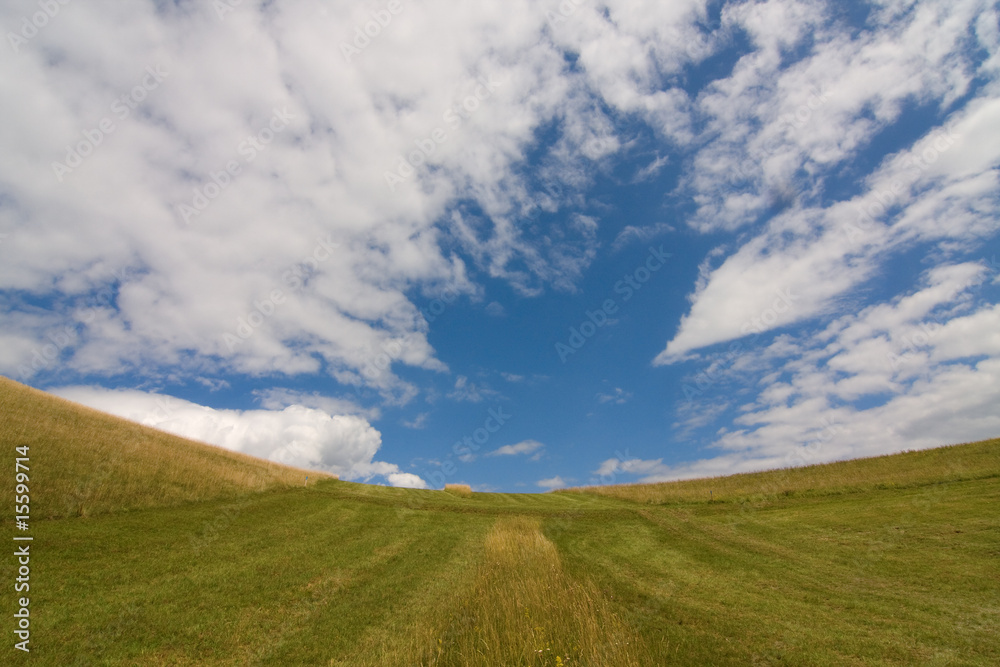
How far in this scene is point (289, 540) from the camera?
1961 cm

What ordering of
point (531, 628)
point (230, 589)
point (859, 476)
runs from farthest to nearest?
point (859, 476), point (230, 589), point (531, 628)

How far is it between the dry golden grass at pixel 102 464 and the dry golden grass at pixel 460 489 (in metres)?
15.8

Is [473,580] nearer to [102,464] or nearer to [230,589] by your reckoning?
[230,589]

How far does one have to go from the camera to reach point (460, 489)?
A: 4422 cm

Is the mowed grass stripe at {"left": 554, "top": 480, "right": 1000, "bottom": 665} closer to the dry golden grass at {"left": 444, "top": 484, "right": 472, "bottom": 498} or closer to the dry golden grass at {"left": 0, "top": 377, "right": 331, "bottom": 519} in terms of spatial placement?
the dry golden grass at {"left": 444, "top": 484, "right": 472, "bottom": 498}

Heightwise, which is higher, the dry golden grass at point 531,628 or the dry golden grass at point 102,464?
the dry golden grass at point 102,464

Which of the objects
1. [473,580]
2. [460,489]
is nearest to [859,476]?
Answer: [460,489]

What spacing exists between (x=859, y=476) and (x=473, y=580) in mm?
40783

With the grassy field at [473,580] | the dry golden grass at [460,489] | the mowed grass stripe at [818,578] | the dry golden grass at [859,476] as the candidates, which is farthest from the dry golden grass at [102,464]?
the dry golden grass at [859,476]

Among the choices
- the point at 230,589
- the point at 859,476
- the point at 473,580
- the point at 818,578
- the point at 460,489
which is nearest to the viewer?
the point at 230,589

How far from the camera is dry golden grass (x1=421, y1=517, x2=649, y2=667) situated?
10039 millimetres

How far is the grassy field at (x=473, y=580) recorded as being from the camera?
430 inches

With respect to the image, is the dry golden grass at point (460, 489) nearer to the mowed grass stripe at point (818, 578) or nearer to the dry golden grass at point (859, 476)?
the dry golden grass at point (859, 476)

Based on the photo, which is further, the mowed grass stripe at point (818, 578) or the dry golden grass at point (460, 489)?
the dry golden grass at point (460, 489)
